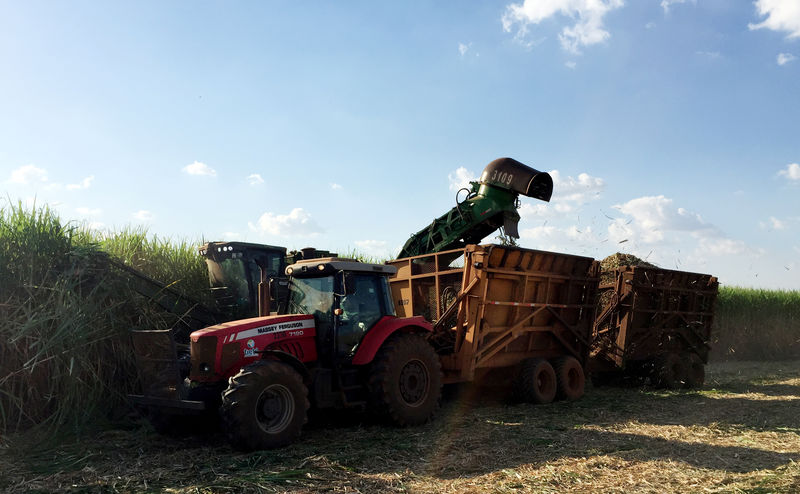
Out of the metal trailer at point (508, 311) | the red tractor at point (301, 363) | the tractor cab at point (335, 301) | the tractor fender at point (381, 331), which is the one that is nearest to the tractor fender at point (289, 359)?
the red tractor at point (301, 363)

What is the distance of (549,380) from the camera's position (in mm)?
9594

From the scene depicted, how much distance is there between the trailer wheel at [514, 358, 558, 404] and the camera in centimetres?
926

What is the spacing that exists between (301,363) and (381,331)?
3.94 feet

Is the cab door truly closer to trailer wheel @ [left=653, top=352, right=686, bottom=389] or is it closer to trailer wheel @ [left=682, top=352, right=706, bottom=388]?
trailer wheel @ [left=653, top=352, right=686, bottom=389]

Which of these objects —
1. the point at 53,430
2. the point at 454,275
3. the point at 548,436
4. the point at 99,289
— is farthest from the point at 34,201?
the point at 548,436

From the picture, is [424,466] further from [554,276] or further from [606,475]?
[554,276]

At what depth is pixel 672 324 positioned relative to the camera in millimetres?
12328

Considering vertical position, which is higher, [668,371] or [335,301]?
[335,301]

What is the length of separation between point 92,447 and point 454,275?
5452 millimetres

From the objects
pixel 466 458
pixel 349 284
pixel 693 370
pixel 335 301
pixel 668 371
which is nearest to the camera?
pixel 466 458

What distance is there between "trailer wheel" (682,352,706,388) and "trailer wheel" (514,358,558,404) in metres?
4.11

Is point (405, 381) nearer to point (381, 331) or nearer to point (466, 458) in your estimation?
point (381, 331)

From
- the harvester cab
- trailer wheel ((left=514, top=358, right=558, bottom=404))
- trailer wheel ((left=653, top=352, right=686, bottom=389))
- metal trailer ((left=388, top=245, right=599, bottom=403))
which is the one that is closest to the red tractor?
metal trailer ((left=388, top=245, right=599, bottom=403))

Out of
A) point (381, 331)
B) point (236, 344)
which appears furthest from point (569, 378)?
point (236, 344)
